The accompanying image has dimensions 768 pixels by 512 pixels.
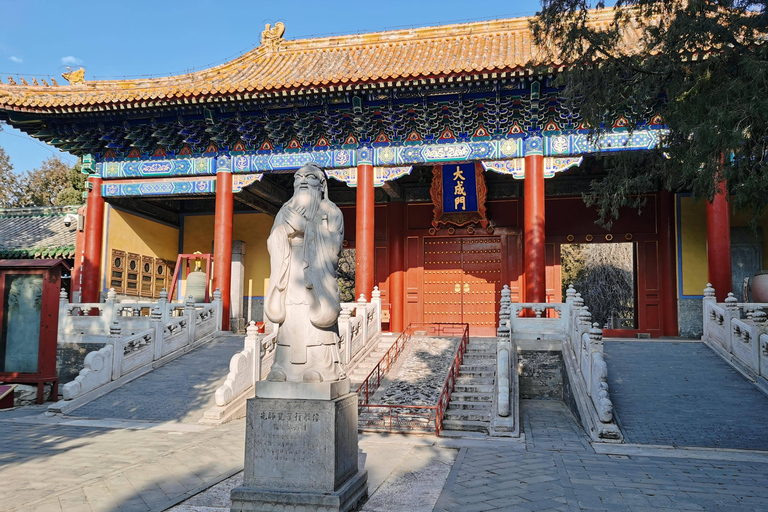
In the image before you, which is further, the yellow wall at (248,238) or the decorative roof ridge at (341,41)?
the yellow wall at (248,238)

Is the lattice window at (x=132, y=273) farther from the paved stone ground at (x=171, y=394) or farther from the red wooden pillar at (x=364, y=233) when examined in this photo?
the red wooden pillar at (x=364, y=233)

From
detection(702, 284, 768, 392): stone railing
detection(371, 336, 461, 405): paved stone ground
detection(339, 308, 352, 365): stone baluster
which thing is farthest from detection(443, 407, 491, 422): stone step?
detection(702, 284, 768, 392): stone railing

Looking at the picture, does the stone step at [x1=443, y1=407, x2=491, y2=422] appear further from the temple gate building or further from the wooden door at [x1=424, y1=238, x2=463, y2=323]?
the wooden door at [x1=424, y1=238, x2=463, y2=323]

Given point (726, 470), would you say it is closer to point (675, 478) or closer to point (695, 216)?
point (675, 478)

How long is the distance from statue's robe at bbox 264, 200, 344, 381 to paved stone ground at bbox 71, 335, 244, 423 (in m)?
4.67

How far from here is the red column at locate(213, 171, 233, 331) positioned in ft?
43.2

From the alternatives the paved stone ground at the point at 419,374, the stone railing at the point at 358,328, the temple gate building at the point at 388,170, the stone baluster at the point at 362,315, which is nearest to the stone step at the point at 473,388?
the paved stone ground at the point at 419,374

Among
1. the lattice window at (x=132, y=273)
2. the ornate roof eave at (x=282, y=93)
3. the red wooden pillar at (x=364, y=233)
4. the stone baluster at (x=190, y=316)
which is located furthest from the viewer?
the lattice window at (x=132, y=273)

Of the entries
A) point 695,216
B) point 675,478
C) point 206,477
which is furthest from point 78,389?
point 695,216

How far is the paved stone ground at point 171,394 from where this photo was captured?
877 centimetres

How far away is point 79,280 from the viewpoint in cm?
1419

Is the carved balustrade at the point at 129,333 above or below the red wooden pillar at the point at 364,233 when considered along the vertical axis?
below

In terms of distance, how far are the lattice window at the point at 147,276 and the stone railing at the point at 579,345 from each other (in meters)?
9.71

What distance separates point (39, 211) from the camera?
18.5 m
